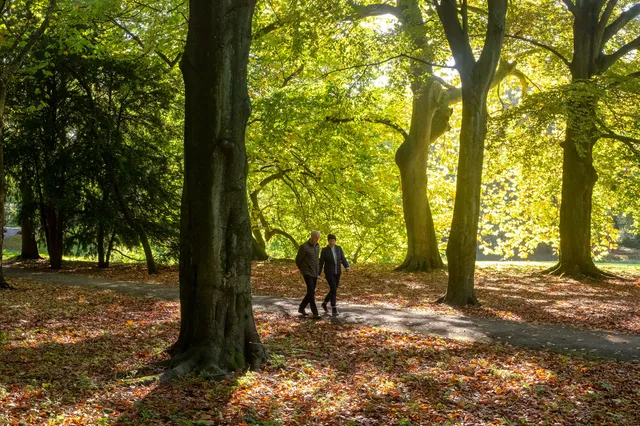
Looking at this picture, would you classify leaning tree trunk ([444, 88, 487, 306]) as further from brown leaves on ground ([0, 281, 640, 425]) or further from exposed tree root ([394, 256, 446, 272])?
exposed tree root ([394, 256, 446, 272])

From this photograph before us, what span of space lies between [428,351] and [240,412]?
4.44m

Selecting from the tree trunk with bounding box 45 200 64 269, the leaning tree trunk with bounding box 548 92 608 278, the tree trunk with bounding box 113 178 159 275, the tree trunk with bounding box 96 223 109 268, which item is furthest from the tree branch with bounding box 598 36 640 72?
the tree trunk with bounding box 45 200 64 269

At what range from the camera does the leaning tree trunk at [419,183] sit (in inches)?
986

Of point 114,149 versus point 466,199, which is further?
point 114,149

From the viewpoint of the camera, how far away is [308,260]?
13633 millimetres

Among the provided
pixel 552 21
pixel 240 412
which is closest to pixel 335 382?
pixel 240 412

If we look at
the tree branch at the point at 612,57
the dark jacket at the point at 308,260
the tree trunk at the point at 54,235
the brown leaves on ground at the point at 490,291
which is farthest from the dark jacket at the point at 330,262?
the tree branch at the point at 612,57

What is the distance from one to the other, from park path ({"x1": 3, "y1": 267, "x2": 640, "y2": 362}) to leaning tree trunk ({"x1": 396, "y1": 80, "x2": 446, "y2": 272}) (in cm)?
972

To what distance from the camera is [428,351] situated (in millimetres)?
10555

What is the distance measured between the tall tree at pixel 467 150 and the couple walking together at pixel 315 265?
340 centimetres

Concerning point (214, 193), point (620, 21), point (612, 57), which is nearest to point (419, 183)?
point (612, 57)

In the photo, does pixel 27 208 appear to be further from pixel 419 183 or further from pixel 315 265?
pixel 315 265

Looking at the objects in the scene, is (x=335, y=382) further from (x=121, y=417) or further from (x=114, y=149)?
(x=114, y=149)

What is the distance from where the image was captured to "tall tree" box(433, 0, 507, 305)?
51.4 ft
